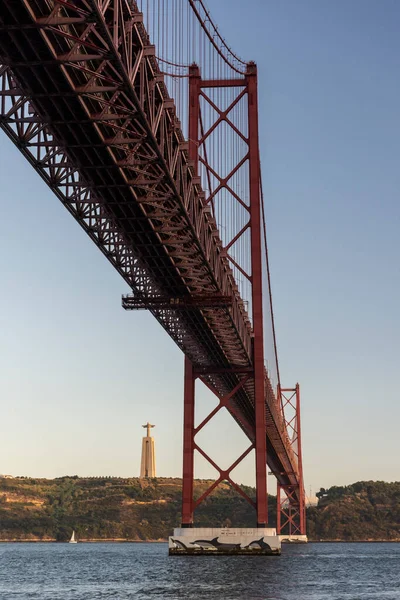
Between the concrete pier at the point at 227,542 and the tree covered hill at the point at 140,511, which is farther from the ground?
the tree covered hill at the point at 140,511

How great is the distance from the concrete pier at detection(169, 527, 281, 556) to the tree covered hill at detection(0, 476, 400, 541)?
96304 millimetres

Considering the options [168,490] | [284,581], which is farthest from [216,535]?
[168,490]

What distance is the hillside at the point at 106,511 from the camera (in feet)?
463

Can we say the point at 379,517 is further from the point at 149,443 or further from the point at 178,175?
the point at 178,175

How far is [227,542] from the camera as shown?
137 feet

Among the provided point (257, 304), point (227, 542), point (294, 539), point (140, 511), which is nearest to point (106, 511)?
point (140, 511)

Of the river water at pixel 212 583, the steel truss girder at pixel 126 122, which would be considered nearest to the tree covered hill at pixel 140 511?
the river water at pixel 212 583

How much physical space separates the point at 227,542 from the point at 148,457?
14577 cm

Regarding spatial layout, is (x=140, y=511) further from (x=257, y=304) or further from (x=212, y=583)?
(x=212, y=583)

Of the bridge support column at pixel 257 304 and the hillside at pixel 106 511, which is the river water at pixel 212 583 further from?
the hillside at pixel 106 511

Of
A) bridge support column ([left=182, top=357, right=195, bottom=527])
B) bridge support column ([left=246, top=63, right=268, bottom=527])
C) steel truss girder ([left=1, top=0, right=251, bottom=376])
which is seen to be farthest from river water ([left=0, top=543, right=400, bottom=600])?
steel truss girder ([left=1, top=0, right=251, bottom=376])

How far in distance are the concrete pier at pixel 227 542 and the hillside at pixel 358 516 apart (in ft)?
360

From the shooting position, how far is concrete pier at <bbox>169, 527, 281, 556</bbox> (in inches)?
1647

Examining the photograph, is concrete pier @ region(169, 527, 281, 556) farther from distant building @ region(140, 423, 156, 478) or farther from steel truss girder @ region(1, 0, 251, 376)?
distant building @ region(140, 423, 156, 478)
